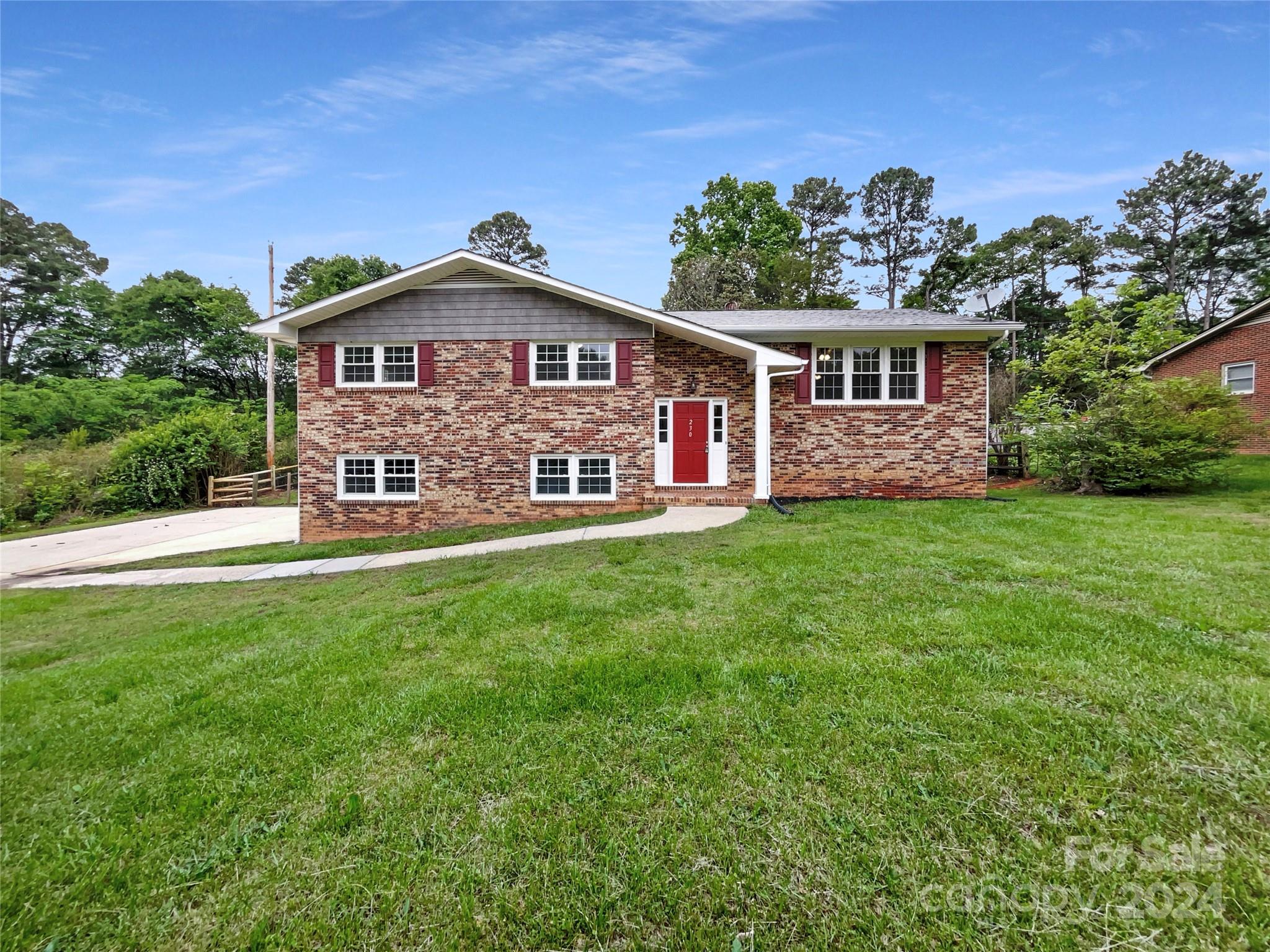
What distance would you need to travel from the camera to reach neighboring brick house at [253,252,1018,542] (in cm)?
1028

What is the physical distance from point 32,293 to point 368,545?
34.7 m

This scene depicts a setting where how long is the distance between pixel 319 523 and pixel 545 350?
20.3 ft

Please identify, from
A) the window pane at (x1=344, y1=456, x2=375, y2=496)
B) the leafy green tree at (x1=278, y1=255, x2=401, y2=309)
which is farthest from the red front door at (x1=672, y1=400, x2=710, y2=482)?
the leafy green tree at (x1=278, y1=255, x2=401, y2=309)

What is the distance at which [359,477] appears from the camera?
10.6 m

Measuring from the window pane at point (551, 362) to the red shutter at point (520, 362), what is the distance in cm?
17

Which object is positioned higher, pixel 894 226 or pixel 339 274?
pixel 894 226

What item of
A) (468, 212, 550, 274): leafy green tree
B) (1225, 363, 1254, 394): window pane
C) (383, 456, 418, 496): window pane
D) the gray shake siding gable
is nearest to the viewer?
the gray shake siding gable

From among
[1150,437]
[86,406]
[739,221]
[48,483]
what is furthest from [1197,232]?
[86,406]

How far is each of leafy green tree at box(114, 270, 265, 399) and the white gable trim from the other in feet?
72.2

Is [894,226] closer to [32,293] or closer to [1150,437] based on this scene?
[1150,437]

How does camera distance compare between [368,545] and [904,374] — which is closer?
[368,545]

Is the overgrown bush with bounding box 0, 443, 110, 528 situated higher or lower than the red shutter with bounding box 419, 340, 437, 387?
lower

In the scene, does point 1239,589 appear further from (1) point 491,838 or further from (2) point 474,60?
(2) point 474,60

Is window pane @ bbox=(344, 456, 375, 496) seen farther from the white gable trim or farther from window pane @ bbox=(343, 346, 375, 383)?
the white gable trim
